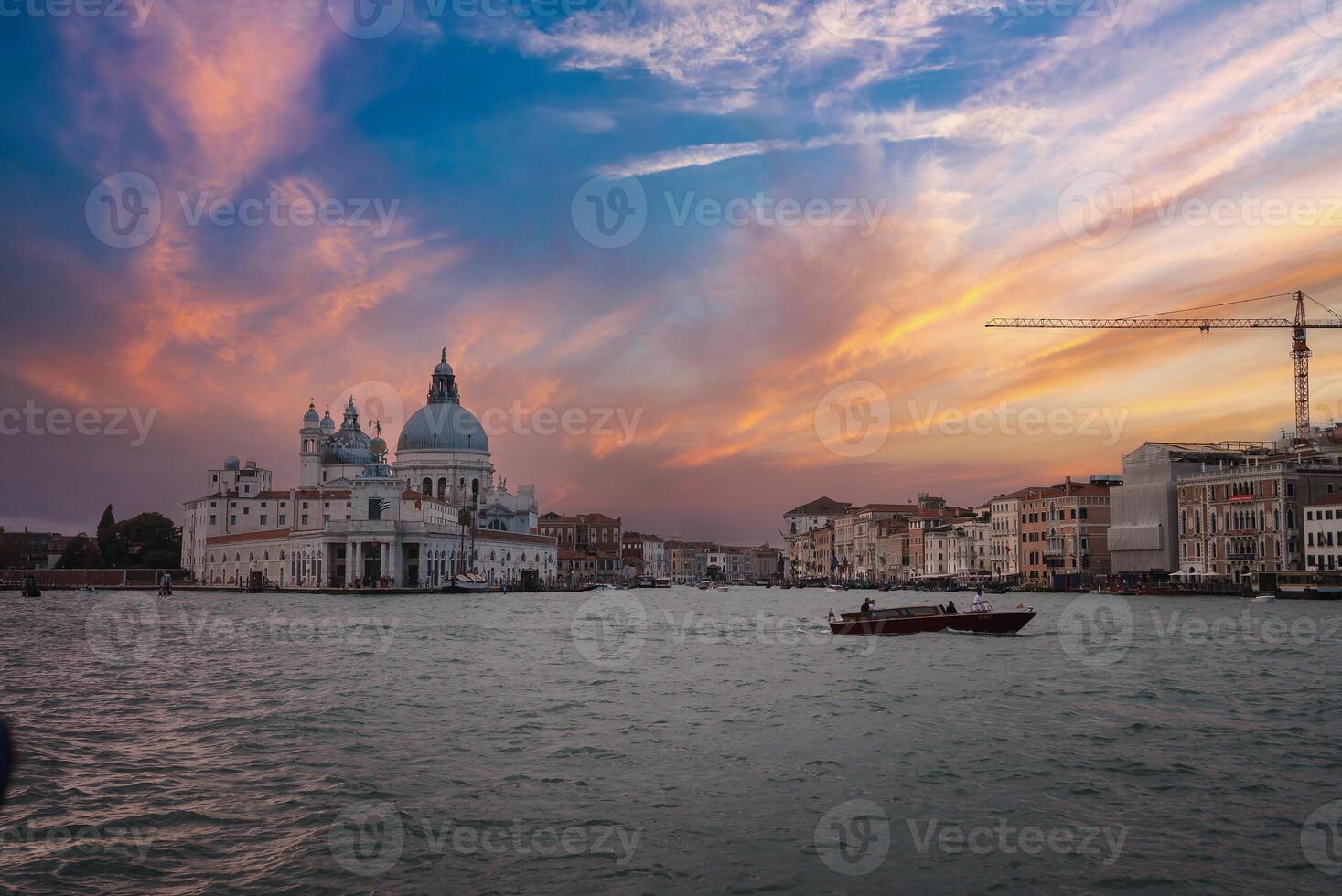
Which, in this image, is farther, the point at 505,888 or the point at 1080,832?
the point at 1080,832

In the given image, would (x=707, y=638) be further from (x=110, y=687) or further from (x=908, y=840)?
(x=908, y=840)

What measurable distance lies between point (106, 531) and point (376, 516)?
A: 37.2m

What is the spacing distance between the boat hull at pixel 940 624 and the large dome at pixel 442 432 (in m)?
80.4

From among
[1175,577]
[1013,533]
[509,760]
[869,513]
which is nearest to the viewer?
[509,760]

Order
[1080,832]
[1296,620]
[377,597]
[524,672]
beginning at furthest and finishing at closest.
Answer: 1. [377,597]
2. [1296,620]
3. [524,672]
4. [1080,832]

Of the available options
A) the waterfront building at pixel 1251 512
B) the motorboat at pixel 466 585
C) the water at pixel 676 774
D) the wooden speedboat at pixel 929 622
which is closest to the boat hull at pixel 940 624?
the wooden speedboat at pixel 929 622

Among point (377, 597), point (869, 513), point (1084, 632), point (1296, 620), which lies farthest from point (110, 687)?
point (869, 513)

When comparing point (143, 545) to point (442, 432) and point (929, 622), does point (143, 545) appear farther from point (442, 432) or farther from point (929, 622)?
point (929, 622)

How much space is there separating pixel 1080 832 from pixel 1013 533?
8525cm

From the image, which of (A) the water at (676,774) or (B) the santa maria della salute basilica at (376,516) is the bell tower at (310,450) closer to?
(B) the santa maria della salute basilica at (376,516)

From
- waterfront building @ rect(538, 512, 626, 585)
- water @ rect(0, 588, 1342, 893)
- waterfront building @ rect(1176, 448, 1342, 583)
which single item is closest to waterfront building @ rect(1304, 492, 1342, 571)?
waterfront building @ rect(1176, 448, 1342, 583)

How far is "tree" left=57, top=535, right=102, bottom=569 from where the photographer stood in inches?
4102

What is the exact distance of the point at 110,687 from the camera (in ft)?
63.2

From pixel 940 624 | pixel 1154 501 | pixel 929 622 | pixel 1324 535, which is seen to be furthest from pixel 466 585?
pixel 940 624
